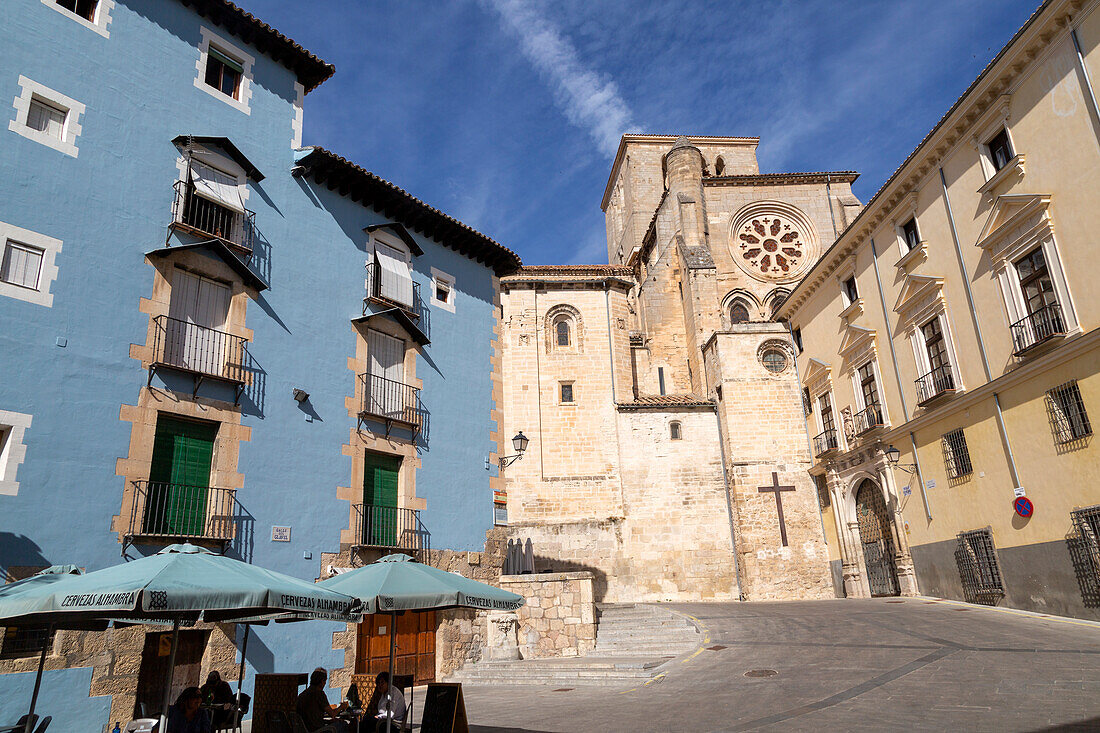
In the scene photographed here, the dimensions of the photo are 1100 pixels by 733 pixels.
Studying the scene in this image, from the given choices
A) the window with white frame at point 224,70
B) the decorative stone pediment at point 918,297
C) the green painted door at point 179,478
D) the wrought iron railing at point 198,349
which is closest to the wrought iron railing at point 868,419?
the decorative stone pediment at point 918,297

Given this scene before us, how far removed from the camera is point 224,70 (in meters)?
13.8

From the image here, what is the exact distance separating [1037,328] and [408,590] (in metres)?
15.4

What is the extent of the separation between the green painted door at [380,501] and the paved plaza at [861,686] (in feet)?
11.2

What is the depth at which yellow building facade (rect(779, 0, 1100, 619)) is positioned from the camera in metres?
14.8

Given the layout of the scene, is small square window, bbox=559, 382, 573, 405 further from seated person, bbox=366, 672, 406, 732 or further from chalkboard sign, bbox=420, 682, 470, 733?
chalkboard sign, bbox=420, 682, 470, 733

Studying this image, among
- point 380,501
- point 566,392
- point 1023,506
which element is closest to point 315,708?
point 380,501

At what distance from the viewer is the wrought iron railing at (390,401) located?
1437cm

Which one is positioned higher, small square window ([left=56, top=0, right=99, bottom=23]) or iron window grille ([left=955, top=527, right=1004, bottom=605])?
small square window ([left=56, top=0, right=99, bottom=23])

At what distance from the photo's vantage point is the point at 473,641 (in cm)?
1488

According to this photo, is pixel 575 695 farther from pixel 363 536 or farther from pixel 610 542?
pixel 610 542

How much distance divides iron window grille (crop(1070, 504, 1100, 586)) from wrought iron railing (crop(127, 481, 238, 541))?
55.0 feet

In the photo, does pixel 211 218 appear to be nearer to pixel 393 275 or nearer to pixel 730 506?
pixel 393 275

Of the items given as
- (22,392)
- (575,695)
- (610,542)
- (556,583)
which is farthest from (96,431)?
(610,542)

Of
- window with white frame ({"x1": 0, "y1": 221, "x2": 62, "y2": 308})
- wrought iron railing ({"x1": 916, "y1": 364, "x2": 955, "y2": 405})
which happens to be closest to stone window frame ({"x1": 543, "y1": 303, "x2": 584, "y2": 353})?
wrought iron railing ({"x1": 916, "y1": 364, "x2": 955, "y2": 405})
